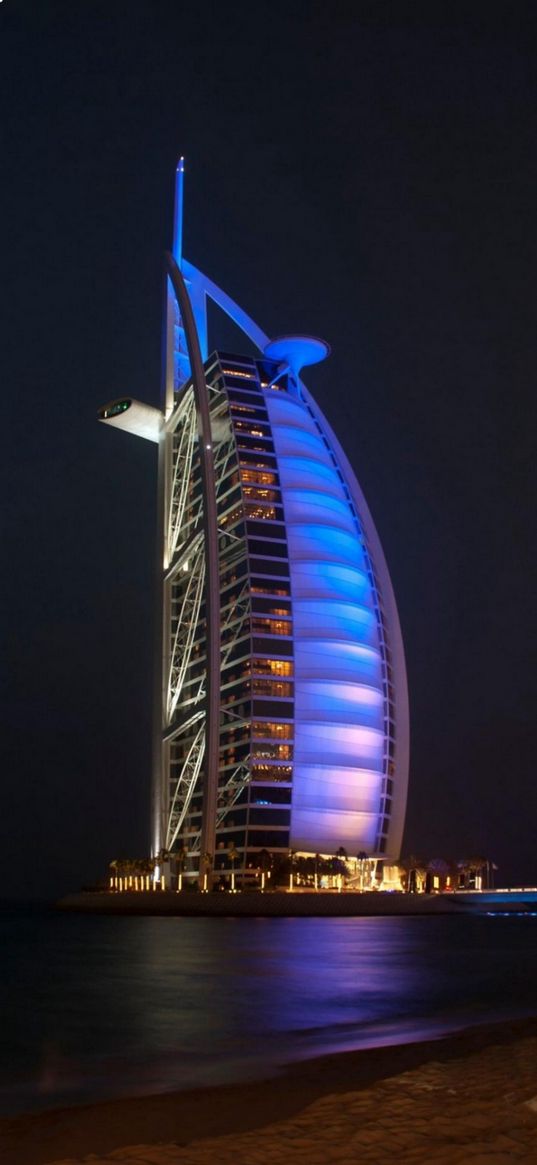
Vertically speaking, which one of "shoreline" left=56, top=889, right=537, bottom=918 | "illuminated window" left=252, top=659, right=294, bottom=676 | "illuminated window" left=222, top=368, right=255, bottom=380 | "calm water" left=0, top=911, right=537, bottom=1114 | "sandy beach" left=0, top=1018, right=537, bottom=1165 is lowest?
"shoreline" left=56, top=889, right=537, bottom=918

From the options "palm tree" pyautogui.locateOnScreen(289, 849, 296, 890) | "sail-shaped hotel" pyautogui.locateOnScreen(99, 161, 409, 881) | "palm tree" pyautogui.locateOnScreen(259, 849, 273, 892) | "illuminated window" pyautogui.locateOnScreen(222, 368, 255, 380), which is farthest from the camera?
"illuminated window" pyautogui.locateOnScreen(222, 368, 255, 380)

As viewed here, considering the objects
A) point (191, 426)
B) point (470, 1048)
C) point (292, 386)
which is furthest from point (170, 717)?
point (470, 1048)

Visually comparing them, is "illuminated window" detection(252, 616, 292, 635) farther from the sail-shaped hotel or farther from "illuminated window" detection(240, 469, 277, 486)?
"illuminated window" detection(240, 469, 277, 486)

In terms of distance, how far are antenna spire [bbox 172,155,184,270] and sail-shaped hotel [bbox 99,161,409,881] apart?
899 centimetres

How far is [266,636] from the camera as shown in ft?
368

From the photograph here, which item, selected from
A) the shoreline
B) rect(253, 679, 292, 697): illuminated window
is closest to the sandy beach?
the shoreline

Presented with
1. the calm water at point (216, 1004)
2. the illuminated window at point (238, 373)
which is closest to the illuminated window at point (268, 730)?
the illuminated window at point (238, 373)

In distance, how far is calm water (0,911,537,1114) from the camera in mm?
19078

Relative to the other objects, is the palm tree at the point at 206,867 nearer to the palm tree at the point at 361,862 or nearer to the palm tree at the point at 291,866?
the palm tree at the point at 291,866

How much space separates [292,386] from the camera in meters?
133

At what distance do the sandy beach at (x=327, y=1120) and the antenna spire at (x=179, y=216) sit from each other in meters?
126

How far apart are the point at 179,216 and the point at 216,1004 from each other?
129 m

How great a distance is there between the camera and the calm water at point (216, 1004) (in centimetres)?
1908

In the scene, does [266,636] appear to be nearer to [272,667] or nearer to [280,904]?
[272,667]
